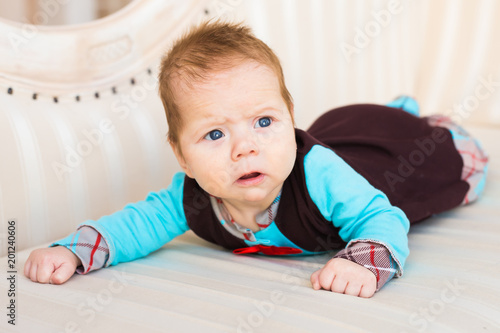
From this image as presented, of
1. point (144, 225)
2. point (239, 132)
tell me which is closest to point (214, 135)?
point (239, 132)

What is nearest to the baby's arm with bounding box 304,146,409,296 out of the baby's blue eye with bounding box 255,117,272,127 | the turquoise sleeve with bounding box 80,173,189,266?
the baby's blue eye with bounding box 255,117,272,127

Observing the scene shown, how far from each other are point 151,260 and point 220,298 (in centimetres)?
28

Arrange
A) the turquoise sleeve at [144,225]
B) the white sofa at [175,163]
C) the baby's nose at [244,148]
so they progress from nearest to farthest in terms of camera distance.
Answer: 1. the white sofa at [175,163]
2. the baby's nose at [244,148]
3. the turquoise sleeve at [144,225]

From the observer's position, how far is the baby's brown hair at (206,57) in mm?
986

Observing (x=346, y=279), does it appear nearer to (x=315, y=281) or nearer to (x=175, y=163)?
(x=315, y=281)

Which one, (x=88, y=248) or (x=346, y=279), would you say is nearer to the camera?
(x=346, y=279)

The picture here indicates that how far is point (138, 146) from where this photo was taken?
1.44 m

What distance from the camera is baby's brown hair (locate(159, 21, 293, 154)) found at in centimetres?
99

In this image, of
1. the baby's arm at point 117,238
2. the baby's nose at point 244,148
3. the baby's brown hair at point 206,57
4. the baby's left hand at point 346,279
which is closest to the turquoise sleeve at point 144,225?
the baby's arm at point 117,238

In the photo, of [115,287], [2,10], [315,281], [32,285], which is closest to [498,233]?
[315,281]

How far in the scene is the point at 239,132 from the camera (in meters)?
0.97

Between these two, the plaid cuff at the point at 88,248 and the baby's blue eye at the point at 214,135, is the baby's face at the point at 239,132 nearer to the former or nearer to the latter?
the baby's blue eye at the point at 214,135

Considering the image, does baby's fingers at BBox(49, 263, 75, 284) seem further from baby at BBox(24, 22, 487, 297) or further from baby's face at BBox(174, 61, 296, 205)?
baby's face at BBox(174, 61, 296, 205)

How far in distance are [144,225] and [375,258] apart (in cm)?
47
